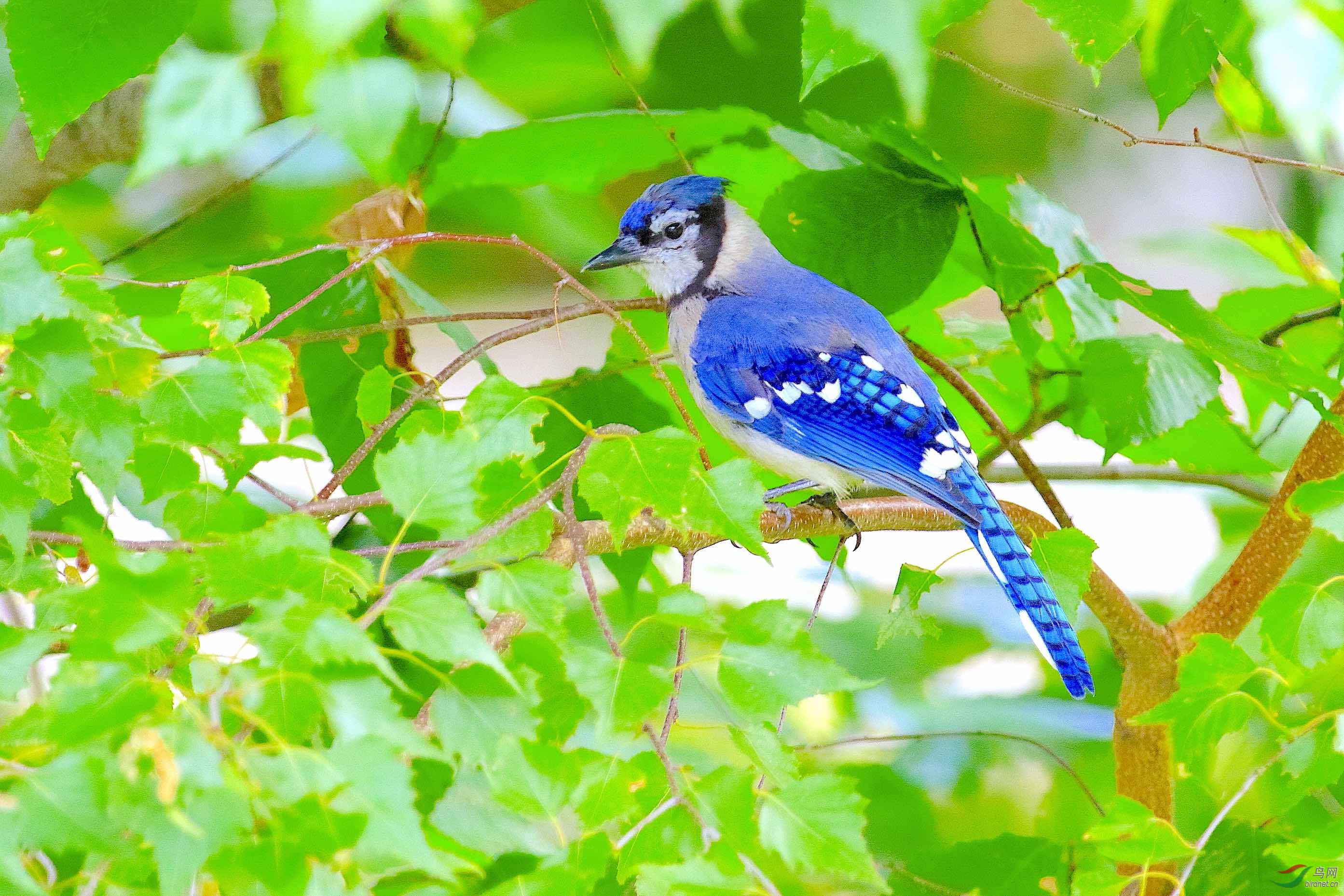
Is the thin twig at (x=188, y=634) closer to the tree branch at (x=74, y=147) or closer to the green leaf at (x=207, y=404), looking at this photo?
the green leaf at (x=207, y=404)

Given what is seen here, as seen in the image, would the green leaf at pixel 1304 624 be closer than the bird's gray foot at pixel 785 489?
Yes

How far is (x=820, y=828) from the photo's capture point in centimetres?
48

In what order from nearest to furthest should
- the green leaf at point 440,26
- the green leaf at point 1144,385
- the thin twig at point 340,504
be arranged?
the green leaf at point 440,26 → the thin twig at point 340,504 → the green leaf at point 1144,385

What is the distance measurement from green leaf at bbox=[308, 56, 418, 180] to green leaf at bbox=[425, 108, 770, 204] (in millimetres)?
646

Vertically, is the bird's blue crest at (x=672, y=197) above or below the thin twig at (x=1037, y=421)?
above

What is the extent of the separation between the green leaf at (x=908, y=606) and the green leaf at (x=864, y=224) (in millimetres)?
299

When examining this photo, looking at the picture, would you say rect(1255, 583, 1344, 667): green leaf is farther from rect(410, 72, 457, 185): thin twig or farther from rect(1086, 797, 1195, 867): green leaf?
rect(410, 72, 457, 185): thin twig

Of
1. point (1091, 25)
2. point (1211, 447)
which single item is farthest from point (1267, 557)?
point (1091, 25)

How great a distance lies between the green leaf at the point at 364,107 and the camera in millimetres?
361

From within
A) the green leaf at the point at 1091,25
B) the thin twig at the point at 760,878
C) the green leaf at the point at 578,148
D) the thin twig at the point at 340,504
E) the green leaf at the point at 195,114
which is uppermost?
the green leaf at the point at 195,114

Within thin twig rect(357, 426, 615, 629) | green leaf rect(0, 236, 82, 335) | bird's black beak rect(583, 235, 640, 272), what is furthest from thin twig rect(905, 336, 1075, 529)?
green leaf rect(0, 236, 82, 335)

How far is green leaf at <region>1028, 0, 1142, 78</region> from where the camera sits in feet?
1.95

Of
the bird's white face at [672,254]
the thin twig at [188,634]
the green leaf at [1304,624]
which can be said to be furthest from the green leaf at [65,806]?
the bird's white face at [672,254]

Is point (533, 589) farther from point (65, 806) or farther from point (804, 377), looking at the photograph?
point (804, 377)
